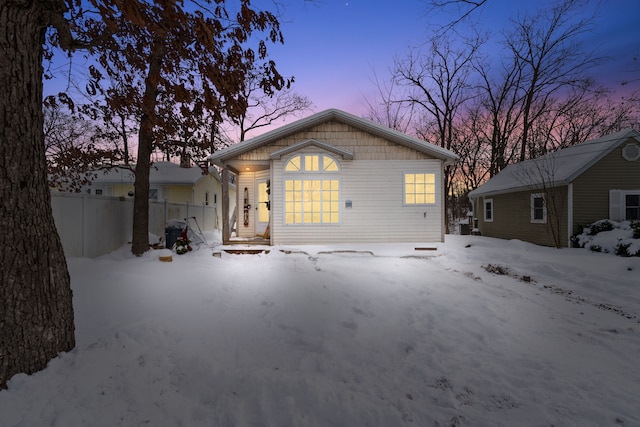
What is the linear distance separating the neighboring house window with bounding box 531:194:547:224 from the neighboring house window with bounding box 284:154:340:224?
372 inches

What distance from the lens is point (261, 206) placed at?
39.1 ft

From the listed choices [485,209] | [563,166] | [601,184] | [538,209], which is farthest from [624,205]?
[485,209]

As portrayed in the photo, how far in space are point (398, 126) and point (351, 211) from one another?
14.7 m

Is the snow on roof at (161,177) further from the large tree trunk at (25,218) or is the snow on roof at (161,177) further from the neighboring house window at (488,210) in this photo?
the neighboring house window at (488,210)

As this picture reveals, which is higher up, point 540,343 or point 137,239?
point 137,239

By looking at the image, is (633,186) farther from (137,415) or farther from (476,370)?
(137,415)

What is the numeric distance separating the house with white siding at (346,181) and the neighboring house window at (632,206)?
25.8 feet

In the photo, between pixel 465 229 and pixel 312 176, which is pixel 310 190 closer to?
pixel 312 176

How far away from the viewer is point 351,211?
404 inches

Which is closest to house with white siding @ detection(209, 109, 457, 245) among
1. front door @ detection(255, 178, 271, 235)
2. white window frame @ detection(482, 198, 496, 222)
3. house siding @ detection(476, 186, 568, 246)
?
front door @ detection(255, 178, 271, 235)

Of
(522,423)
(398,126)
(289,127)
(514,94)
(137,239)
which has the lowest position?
(522,423)

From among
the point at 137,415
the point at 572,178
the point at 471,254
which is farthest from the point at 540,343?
the point at 572,178

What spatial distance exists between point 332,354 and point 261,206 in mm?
9292

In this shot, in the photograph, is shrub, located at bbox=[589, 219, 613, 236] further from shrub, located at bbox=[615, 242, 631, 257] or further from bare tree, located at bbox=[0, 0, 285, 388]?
bare tree, located at bbox=[0, 0, 285, 388]
